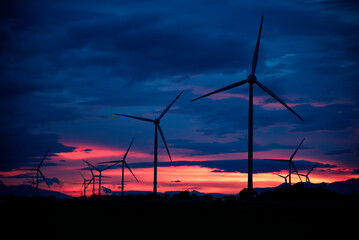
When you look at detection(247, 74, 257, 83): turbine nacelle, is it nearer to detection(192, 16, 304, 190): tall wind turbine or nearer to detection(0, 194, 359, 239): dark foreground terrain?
detection(192, 16, 304, 190): tall wind turbine

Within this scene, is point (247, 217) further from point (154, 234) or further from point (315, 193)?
point (315, 193)

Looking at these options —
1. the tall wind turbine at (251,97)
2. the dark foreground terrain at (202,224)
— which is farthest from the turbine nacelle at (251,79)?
the dark foreground terrain at (202,224)

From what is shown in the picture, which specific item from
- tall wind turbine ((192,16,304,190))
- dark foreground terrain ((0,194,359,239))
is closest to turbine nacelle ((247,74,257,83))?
tall wind turbine ((192,16,304,190))

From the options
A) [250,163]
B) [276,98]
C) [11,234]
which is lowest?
[11,234]

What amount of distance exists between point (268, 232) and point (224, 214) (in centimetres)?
1963

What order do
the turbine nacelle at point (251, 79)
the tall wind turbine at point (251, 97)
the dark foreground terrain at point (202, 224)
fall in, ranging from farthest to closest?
the turbine nacelle at point (251, 79)
the tall wind turbine at point (251, 97)
the dark foreground terrain at point (202, 224)

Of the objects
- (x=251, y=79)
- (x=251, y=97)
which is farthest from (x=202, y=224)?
(x=251, y=79)

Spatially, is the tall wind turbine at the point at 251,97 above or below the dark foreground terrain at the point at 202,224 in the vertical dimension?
above

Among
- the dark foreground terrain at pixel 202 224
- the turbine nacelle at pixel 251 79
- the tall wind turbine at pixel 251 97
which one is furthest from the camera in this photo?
the turbine nacelle at pixel 251 79

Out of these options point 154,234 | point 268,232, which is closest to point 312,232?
point 268,232

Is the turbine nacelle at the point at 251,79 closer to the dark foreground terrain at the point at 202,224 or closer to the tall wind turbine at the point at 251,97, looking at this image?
the tall wind turbine at the point at 251,97

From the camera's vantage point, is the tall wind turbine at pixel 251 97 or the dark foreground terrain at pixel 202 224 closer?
the dark foreground terrain at pixel 202 224

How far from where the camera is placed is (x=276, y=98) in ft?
298

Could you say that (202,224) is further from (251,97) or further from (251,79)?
(251,79)
